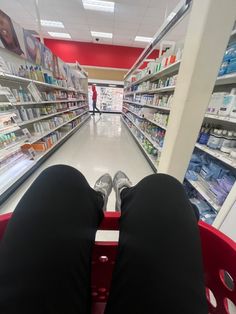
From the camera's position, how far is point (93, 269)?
80 cm

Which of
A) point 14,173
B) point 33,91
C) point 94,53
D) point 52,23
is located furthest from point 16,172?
point 94,53

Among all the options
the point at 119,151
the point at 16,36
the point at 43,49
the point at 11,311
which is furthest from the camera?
the point at 119,151

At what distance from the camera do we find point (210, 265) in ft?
2.41

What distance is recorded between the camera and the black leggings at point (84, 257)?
45 centimetres

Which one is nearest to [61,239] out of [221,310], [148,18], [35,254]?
[35,254]

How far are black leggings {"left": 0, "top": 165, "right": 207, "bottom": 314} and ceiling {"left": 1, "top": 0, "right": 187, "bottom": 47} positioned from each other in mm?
5378

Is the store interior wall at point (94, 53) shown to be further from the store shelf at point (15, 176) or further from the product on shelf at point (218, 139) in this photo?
the product on shelf at point (218, 139)

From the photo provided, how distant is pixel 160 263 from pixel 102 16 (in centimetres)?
738

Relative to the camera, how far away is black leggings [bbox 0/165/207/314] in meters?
0.45

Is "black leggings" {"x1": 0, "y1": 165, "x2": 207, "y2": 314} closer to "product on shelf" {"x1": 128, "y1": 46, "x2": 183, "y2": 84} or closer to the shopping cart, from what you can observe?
the shopping cart

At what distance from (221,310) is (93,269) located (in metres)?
0.58

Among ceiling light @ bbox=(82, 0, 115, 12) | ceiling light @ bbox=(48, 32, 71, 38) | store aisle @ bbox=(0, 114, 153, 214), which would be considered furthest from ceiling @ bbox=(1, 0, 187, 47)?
store aisle @ bbox=(0, 114, 153, 214)

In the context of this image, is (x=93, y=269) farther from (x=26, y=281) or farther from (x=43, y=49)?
(x=43, y=49)

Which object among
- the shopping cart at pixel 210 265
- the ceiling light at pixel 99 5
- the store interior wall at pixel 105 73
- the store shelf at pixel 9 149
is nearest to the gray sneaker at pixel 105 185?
the shopping cart at pixel 210 265
